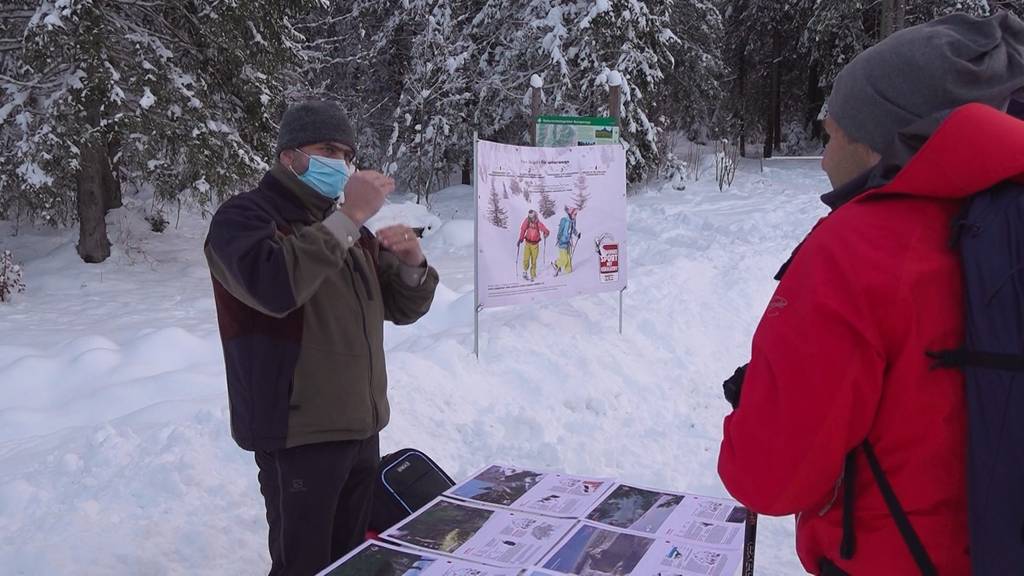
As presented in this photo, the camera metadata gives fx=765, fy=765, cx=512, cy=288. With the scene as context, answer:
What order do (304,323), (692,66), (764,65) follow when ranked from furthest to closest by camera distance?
(764,65), (692,66), (304,323)

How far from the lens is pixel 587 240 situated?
641cm

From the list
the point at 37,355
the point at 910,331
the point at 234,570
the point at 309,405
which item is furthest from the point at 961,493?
the point at 37,355

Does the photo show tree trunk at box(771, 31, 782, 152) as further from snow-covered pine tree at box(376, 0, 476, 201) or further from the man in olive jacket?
the man in olive jacket

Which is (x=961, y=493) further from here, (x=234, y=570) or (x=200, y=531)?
(x=200, y=531)

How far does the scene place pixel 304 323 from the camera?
2.37m

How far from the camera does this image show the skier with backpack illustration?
6188mm

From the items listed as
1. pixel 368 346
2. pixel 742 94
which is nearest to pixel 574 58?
pixel 368 346

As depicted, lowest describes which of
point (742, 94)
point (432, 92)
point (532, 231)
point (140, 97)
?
→ point (532, 231)

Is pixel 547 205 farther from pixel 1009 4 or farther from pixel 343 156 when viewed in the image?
pixel 1009 4

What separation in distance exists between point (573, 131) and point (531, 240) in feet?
8.91

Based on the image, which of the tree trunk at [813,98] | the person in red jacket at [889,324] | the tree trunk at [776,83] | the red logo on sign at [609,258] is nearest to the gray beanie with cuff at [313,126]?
the person in red jacket at [889,324]

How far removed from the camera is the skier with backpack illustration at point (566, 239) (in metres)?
6.19

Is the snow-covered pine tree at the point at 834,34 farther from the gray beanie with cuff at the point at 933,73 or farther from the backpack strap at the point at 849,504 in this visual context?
the backpack strap at the point at 849,504

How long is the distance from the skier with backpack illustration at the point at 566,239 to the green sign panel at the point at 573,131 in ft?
6.25
